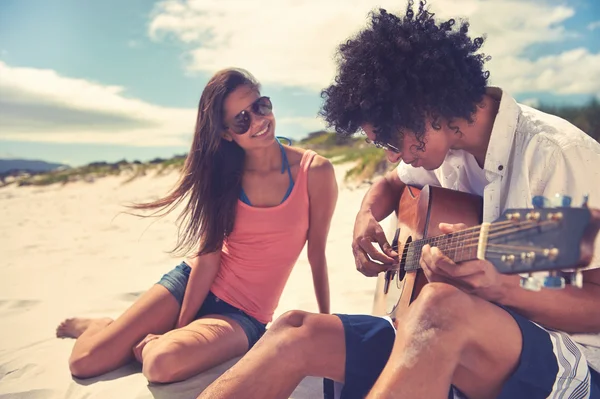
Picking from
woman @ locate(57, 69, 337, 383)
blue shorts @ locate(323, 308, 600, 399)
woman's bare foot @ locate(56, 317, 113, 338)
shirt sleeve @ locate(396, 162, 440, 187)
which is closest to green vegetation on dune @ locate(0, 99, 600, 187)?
shirt sleeve @ locate(396, 162, 440, 187)

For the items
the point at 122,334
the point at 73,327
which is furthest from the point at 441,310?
the point at 73,327

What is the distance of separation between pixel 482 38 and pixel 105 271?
4222 mm

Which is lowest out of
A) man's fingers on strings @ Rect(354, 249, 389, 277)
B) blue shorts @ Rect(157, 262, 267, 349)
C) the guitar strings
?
blue shorts @ Rect(157, 262, 267, 349)

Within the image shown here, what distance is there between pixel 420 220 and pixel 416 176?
0.46 m

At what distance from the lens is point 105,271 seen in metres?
5.22

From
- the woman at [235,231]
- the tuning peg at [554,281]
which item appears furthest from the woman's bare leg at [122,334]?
the tuning peg at [554,281]

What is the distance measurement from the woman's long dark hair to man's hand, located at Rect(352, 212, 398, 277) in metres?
0.79

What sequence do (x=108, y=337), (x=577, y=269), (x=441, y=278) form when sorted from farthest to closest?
(x=108, y=337), (x=441, y=278), (x=577, y=269)

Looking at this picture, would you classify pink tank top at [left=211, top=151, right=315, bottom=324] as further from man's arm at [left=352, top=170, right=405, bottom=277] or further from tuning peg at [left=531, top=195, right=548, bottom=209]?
tuning peg at [left=531, top=195, right=548, bottom=209]

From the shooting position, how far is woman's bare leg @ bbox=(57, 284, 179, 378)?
2953 mm

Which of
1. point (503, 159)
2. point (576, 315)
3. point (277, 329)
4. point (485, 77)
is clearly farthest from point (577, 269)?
point (485, 77)

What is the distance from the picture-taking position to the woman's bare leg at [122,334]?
116 inches

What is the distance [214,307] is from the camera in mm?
3143

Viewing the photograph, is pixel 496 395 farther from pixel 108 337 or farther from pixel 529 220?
pixel 108 337
